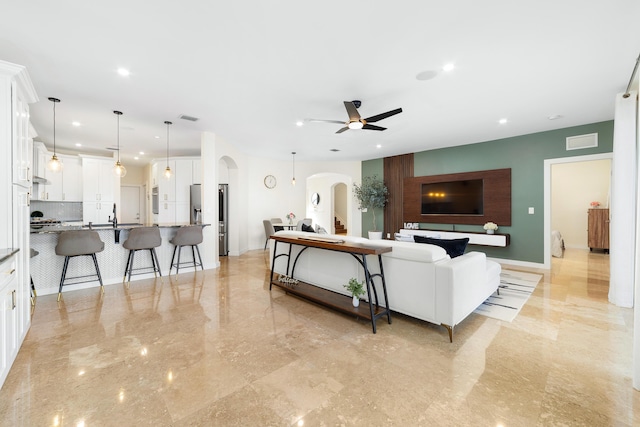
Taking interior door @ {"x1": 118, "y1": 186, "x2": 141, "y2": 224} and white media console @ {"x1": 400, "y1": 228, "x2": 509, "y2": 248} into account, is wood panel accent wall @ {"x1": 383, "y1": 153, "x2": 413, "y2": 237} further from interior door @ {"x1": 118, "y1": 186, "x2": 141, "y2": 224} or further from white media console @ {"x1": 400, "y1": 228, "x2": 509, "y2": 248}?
interior door @ {"x1": 118, "y1": 186, "x2": 141, "y2": 224}

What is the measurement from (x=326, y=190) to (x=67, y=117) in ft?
27.3

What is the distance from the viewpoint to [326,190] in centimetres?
1148

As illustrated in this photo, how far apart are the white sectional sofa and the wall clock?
17.4 ft

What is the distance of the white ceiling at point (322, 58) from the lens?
2131mm

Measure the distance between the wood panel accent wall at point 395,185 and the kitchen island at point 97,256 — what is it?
16.5 feet

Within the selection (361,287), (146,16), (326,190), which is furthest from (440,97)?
(326,190)

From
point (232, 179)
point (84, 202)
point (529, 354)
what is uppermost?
point (232, 179)

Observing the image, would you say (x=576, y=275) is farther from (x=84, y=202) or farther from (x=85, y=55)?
(x=84, y=202)

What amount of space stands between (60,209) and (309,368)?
334 inches

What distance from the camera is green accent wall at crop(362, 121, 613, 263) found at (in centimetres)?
504

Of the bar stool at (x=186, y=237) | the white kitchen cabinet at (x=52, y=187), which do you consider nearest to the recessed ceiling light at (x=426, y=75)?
the bar stool at (x=186, y=237)

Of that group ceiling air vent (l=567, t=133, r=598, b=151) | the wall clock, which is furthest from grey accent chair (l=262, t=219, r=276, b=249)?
ceiling air vent (l=567, t=133, r=598, b=151)

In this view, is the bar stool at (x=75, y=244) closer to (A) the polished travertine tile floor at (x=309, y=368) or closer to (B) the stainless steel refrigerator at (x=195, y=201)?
(A) the polished travertine tile floor at (x=309, y=368)

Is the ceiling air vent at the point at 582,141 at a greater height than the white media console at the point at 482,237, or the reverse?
the ceiling air vent at the point at 582,141
